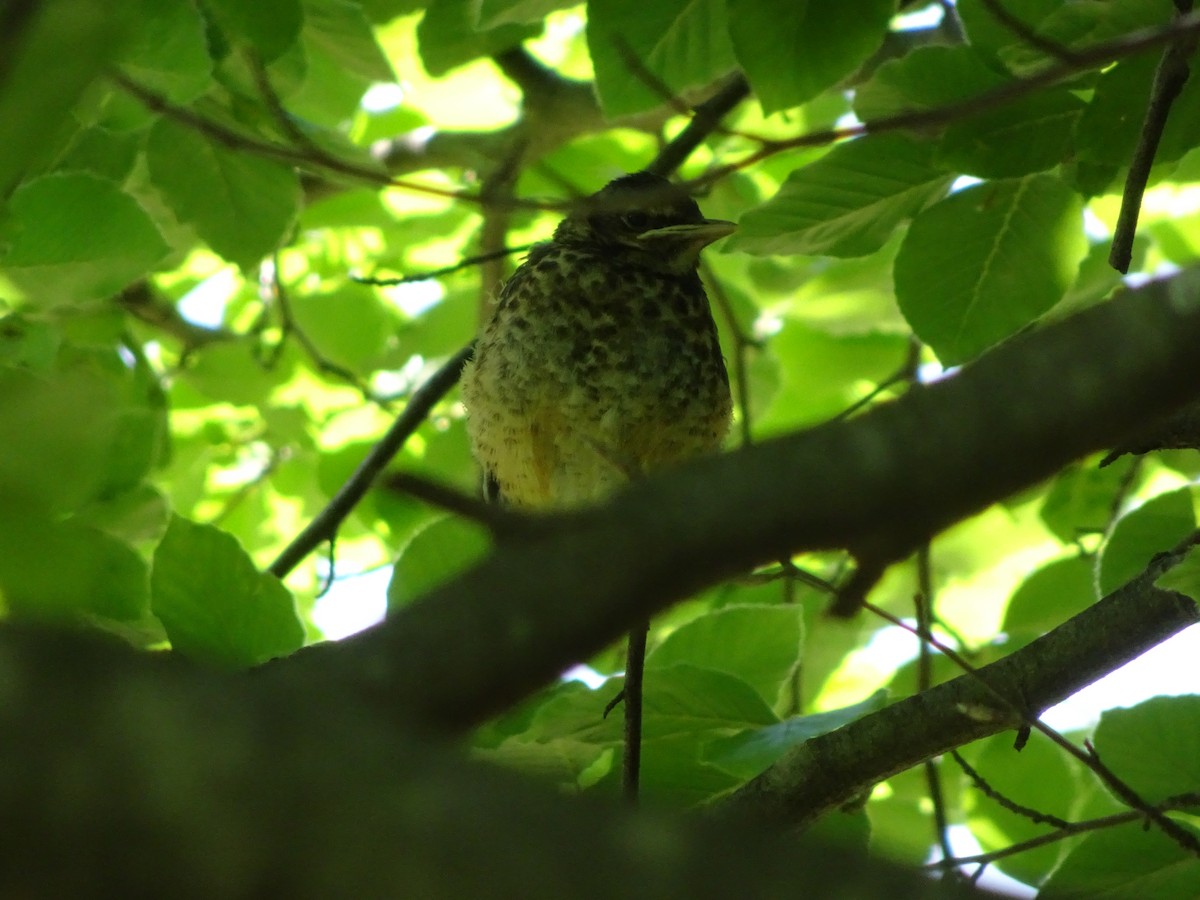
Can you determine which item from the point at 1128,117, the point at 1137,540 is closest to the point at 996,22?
the point at 1128,117

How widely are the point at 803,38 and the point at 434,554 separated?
118 cm

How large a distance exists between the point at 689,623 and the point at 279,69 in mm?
1412

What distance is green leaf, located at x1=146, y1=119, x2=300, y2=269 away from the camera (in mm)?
2906

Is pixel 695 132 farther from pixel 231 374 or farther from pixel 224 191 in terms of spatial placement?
pixel 231 374

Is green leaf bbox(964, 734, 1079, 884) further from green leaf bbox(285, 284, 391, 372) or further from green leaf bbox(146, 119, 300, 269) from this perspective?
green leaf bbox(285, 284, 391, 372)

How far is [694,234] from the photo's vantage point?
3.87 m

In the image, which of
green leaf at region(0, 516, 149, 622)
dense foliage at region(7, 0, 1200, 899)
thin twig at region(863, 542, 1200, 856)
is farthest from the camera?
thin twig at region(863, 542, 1200, 856)

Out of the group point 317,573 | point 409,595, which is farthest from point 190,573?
point 317,573

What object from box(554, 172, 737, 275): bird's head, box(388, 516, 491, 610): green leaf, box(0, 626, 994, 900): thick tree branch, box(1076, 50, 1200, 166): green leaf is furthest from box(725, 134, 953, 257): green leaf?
box(0, 626, 994, 900): thick tree branch

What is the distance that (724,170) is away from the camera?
174 centimetres

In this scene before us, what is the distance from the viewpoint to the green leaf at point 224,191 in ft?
9.53

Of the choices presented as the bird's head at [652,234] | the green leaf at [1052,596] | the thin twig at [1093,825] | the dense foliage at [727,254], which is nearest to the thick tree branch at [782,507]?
the dense foliage at [727,254]

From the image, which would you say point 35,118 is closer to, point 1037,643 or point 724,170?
point 724,170

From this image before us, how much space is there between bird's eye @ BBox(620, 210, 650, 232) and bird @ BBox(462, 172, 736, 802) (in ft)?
0.87
